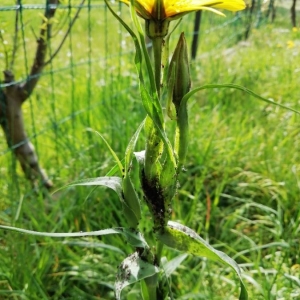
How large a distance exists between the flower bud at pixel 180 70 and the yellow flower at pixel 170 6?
0.05 m

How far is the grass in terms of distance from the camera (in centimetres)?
101

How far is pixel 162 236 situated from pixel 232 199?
87cm

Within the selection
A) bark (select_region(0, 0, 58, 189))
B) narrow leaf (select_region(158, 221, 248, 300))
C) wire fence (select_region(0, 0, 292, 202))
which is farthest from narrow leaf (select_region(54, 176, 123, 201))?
bark (select_region(0, 0, 58, 189))

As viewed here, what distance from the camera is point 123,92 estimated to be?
6.13 feet

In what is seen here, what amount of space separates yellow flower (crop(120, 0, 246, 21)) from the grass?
528mm

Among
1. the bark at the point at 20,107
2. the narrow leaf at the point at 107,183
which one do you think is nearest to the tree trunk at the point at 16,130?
the bark at the point at 20,107

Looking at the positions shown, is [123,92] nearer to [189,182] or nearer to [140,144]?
[140,144]

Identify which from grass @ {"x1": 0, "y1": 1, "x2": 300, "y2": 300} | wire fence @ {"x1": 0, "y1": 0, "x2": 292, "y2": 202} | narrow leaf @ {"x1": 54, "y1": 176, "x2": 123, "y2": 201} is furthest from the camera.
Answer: wire fence @ {"x1": 0, "y1": 0, "x2": 292, "y2": 202}

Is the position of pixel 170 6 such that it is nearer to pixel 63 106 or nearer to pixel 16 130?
pixel 16 130

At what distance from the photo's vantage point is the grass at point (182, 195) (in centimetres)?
101

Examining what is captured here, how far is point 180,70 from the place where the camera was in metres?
0.56

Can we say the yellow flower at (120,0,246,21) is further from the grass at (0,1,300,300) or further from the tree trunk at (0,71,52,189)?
the tree trunk at (0,71,52,189)

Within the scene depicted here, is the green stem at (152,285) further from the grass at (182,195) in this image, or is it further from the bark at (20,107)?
the bark at (20,107)

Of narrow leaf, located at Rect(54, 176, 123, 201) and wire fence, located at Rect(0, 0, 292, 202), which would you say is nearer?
narrow leaf, located at Rect(54, 176, 123, 201)
